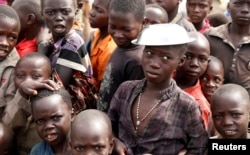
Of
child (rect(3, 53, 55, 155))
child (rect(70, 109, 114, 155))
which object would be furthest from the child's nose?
child (rect(70, 109, 114, 155))

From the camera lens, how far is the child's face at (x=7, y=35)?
12.5ft

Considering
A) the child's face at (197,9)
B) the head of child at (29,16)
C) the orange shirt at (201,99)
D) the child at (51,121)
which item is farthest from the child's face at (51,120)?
the child's face at (197,9)

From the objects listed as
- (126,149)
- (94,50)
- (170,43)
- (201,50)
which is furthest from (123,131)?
(94,50)

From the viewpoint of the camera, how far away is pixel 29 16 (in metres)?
4.38

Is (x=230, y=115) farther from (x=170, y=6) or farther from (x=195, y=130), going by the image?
(x=170, y=6)

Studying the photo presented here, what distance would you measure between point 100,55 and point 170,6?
39.5 inches

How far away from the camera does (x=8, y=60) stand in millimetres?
3824

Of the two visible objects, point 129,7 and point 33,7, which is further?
point 33,7

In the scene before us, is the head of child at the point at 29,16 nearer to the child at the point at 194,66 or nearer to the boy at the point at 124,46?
the boy at the point at 124,46

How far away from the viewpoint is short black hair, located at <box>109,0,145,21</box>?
3.45 meters

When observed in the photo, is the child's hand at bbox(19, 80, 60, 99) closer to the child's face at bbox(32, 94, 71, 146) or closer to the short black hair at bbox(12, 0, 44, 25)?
the child's face at bbox(32, 94, 71, 146)

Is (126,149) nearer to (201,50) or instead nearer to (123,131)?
(123,131)

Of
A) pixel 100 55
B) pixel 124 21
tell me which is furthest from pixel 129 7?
pixel 100 55

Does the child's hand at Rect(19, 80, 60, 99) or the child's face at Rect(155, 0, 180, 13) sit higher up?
the child's hand at Rect(19, 80, 60, 99)
